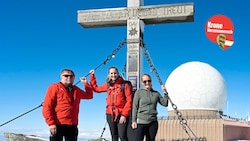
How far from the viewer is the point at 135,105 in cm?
580

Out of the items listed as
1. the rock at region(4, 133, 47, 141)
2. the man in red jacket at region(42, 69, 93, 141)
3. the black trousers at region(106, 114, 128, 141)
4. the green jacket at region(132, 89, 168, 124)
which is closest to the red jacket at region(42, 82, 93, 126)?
the man in red jacket at region(42, 69, 93, 141)

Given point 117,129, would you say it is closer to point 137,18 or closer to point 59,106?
point 59,106

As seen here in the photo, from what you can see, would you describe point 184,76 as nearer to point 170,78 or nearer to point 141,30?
point 170,78

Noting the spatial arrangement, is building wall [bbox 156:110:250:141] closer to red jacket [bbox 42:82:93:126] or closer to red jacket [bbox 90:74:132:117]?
red jacket [bbox 90:74:132:117]

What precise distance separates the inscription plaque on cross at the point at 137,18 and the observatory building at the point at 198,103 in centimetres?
1787

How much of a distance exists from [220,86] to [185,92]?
342cm

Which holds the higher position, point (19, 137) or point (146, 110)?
point (146, 110)

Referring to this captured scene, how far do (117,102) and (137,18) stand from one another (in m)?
3.57

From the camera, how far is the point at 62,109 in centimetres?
509

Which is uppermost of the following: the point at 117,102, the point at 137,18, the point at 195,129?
the point at 137,18

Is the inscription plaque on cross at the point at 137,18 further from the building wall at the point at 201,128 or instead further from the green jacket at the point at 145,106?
the building wall at the point at 201,128

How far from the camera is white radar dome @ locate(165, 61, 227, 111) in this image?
30.2 meters

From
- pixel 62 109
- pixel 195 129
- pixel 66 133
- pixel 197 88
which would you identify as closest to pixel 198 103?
pixel 197 88

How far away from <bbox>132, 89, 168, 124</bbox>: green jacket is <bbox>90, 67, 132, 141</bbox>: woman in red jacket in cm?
29
